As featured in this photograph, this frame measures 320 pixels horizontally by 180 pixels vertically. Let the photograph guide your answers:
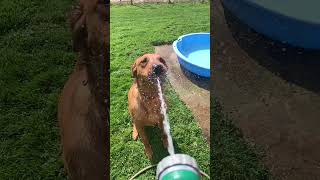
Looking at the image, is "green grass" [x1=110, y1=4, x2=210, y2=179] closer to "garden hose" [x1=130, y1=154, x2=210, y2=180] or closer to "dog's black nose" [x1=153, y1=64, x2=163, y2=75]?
"dog's black nose" [x1=153, y1=64, x2=163, y2=75]

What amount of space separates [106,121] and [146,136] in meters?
0.91

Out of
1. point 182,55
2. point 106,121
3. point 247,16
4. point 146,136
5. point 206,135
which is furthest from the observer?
point 247,16

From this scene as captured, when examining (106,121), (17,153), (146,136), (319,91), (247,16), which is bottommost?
(17,153)

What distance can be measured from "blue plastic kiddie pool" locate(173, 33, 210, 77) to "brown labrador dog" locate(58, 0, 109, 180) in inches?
23.7

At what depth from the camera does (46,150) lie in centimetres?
327

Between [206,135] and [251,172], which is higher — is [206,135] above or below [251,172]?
above

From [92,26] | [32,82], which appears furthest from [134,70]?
[32,82]

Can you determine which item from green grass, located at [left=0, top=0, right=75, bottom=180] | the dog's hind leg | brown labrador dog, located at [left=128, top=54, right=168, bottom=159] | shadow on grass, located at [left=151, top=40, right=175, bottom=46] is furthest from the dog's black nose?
green grass, located at [left=0, top=0, right=75, bottom=180]

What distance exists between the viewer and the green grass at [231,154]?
288cm

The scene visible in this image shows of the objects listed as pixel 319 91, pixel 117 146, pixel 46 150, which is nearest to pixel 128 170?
pixel 117 146

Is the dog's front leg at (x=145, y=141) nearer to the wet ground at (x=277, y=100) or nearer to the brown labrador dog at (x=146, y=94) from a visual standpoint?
the brown labrador dog at (x=146, y=94)

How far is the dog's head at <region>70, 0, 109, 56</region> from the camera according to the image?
1336 mm

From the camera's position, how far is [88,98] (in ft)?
4.84

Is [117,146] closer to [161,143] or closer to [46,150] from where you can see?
[161,143]
